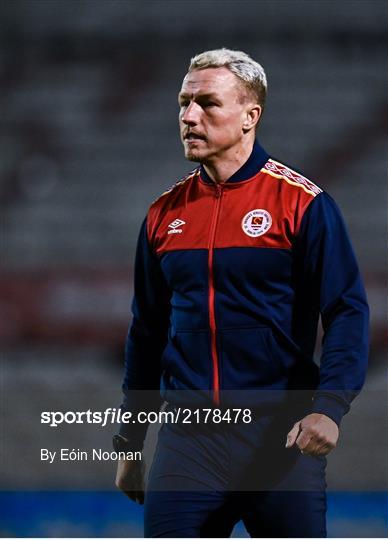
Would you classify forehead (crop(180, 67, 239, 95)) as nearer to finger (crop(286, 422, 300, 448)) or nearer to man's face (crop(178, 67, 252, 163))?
man's face (crop(178, 67, 252, 163))

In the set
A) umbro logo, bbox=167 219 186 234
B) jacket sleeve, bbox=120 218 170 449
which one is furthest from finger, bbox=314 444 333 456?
umbro logo, bbox=167 219 186 234

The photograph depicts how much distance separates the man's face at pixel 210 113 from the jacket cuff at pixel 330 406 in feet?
2.06

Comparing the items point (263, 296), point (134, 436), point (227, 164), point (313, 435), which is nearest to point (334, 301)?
point (263, 296)

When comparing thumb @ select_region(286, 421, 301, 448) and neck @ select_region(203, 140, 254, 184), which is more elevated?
neck @ select_region(203, 140, 254, 184)

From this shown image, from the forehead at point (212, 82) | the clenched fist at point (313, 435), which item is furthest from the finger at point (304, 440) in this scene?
the forehead at point (212, 82)

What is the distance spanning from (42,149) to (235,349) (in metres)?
4.51

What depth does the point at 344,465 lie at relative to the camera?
16.4 feet

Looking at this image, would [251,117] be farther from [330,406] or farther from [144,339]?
[330,406]

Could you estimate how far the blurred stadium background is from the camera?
5605 mm

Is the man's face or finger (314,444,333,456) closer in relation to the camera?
finger (314,444,333,456)

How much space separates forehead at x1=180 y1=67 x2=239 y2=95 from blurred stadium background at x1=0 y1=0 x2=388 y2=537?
10.8 feet

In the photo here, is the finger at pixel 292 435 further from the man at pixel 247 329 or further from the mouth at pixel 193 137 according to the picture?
the mouth at pixel 193 137

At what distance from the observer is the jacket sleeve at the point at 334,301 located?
1990mm

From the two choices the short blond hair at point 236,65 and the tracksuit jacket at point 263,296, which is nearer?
the tracksuit jacket at point 263,296
